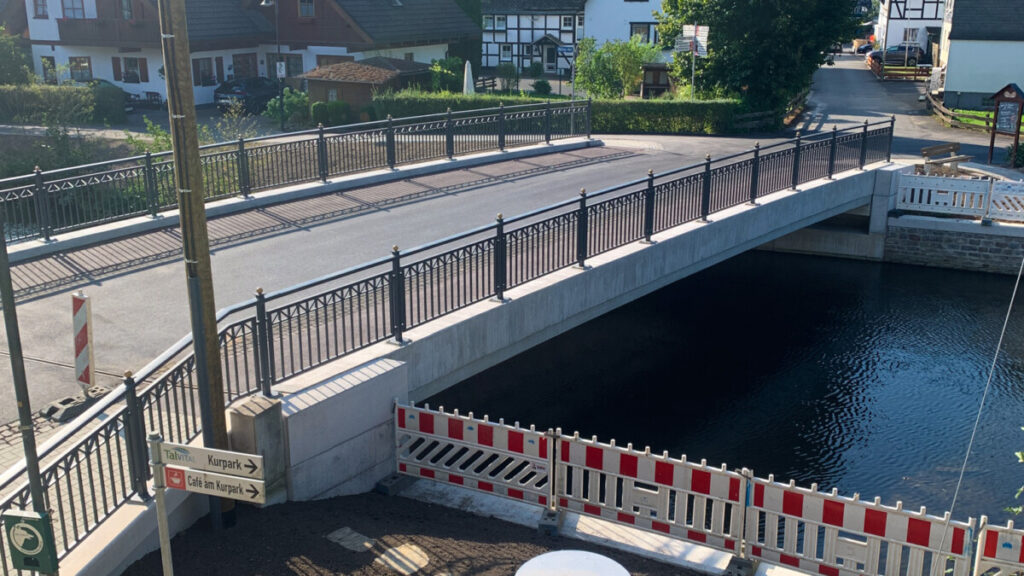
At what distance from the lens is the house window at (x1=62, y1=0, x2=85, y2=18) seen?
1869 inches

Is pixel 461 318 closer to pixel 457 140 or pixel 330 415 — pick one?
pixel 330 415

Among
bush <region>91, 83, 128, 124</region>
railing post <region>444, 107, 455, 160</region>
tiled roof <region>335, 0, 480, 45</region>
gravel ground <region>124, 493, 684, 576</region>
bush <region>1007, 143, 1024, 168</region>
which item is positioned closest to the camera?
gravel ground <region>124, 493, 684, 576</region>

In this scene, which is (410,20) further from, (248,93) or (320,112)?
Result: (320,112)

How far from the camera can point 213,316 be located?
7.90m

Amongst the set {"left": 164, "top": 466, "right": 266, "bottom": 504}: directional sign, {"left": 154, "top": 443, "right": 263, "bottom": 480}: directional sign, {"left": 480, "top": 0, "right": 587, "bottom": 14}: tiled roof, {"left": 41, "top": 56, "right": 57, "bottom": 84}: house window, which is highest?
{"left": 480, "top": 0, "right": 587, "bottom": 14}: tiled roof

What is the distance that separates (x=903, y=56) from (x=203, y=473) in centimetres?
6404

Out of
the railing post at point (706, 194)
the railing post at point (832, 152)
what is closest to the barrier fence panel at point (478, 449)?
the railing post at point (706, 194)

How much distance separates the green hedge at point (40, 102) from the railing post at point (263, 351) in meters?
34.7

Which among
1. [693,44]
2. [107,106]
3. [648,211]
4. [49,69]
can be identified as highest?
[693,44]

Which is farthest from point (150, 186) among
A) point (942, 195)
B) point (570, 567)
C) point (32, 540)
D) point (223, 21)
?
point (223, 21)

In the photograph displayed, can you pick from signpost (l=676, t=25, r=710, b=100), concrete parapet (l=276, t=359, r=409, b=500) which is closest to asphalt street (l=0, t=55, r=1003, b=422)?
concrete parapet (l=276, t=359, r=409, b=500)

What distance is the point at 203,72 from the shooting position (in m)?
47.5

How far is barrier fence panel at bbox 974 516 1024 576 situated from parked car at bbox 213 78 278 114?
41425 millimetres

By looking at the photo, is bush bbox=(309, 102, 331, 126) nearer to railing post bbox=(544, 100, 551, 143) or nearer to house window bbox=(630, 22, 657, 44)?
railing post bbox=(544, 100, 551, 143)
